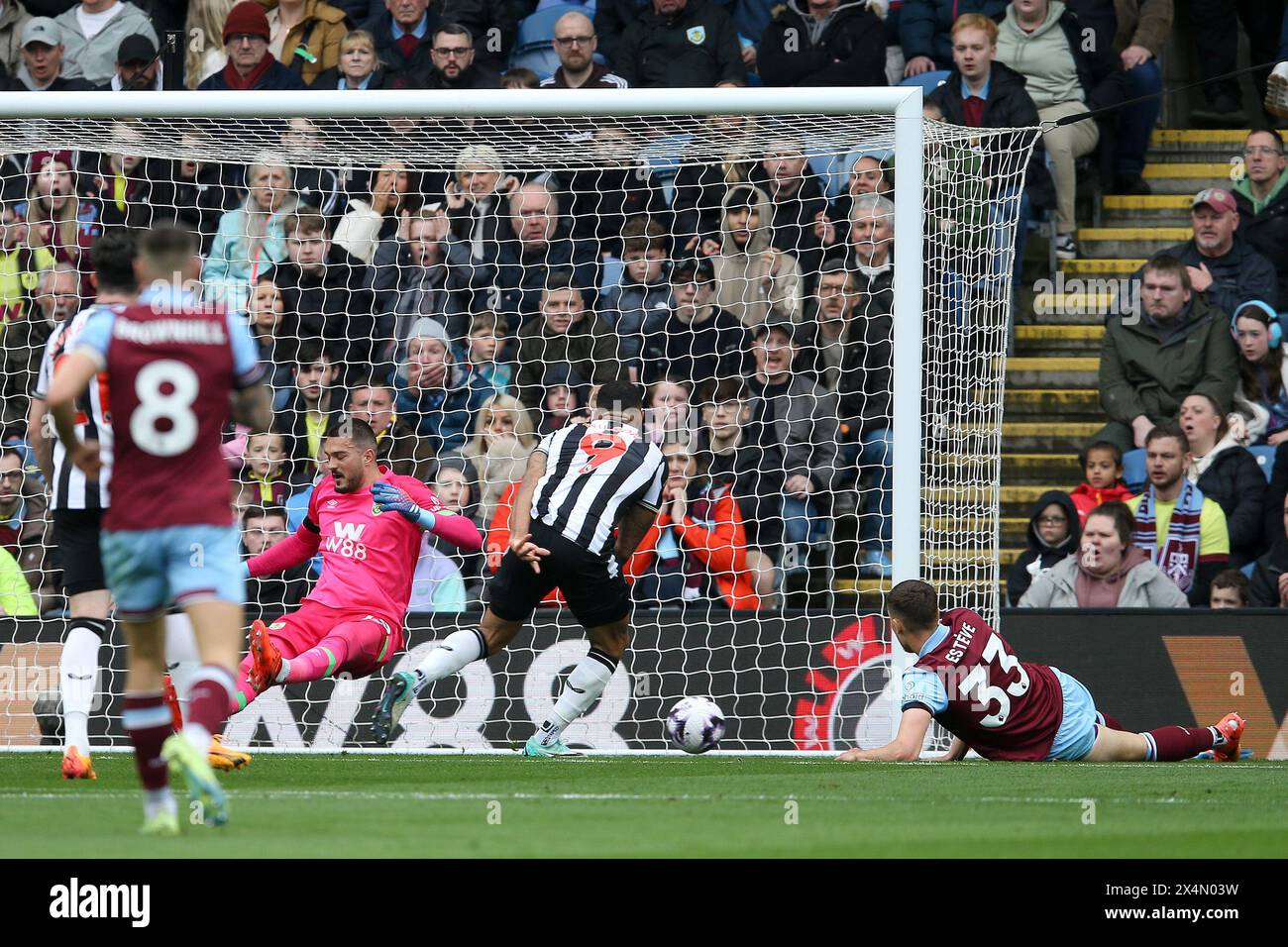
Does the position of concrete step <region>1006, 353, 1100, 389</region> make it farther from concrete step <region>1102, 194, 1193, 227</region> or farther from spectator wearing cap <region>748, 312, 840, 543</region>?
spectator wearing cap <region>748, 312, 840, 543</region>

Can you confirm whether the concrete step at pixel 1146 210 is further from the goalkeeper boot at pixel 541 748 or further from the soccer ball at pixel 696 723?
the goalkeeper boot at pixel 541 748

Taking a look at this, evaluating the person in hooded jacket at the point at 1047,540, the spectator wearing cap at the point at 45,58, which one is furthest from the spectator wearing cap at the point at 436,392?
the spectator wearing cap at the point at 45,58

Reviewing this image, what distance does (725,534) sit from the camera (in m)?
10.8

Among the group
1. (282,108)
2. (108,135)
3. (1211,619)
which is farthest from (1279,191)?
(108,135)

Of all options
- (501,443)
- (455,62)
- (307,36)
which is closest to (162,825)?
(501,443)

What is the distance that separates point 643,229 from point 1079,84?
11.6ft

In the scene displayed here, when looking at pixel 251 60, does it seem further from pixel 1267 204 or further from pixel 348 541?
pixel 1267 204

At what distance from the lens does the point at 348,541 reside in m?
9.30

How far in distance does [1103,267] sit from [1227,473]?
2942 millimetres

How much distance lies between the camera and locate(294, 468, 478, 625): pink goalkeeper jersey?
9266 millimetres

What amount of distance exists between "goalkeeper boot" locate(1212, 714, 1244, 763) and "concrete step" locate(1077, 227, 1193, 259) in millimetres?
5479

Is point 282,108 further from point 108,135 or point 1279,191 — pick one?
point 1279,191

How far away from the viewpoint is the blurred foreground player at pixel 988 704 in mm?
8055

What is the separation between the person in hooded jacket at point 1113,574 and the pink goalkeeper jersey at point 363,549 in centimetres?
376
